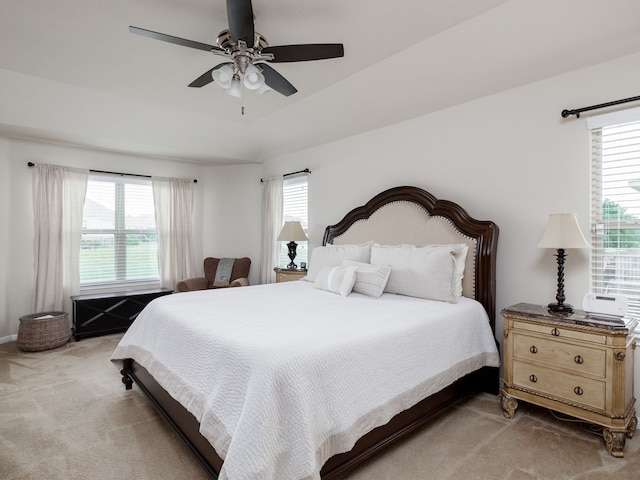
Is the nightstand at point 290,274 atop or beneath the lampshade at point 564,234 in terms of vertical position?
beneath

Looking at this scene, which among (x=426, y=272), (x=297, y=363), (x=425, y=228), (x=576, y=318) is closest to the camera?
(x=297, y=363)

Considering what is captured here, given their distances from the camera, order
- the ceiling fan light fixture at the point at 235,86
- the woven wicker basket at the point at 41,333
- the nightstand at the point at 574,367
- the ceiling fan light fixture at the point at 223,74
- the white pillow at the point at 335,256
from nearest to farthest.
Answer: the nightstand at the point at 574,367 < the ceiling fan light fixture at the point at 223,74 < the ceiling fan light fixture at the point at 235,86 < the white pillow at the point at 335,256 < the woven wicker basket at the point at 41,333

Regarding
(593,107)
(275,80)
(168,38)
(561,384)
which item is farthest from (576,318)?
(168,38)

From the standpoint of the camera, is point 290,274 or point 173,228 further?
point 173,228

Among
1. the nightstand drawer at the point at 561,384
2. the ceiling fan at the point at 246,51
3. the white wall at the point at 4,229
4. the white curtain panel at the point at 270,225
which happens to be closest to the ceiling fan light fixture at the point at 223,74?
the ceiling fan at the point at 246,51

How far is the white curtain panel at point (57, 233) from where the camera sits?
4418 mm

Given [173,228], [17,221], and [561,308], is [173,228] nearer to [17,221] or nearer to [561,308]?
[17,221]

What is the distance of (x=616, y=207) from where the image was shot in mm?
2496

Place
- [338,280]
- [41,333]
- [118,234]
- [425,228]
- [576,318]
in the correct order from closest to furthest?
[576,318], [338,280], [425,228], [41,333], [118,234]

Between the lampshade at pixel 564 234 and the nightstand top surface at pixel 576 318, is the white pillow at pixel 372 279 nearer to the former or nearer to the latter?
the nightstand top surface at pixel 576 318

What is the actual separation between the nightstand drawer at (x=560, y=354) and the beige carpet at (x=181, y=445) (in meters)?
0.46

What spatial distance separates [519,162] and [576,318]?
1361 mm

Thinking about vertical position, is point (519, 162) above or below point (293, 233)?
above

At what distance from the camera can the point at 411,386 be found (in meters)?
2.04
